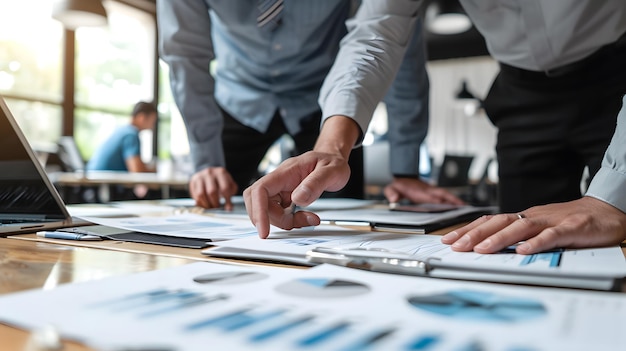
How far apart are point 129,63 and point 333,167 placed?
288 inches

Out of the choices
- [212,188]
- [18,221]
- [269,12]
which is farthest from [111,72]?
[18,221]

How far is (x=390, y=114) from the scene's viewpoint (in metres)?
1.81

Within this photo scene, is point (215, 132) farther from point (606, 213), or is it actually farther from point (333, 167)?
point (606, 213)

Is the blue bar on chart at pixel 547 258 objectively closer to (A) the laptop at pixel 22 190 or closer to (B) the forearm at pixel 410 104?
(A) the laptop at pixel 22 190

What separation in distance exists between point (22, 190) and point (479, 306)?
0.77 metres

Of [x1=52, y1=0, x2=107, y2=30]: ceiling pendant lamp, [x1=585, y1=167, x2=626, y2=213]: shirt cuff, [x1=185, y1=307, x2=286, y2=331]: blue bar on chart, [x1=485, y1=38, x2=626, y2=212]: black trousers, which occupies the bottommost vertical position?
[x1=185, y1=307, x2=286, y2=331]: blue bar on chart

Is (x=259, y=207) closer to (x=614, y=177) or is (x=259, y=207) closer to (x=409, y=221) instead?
(x=409, y=221)

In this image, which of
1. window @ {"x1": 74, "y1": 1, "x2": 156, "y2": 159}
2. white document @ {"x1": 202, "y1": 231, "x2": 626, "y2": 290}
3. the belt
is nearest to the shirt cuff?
white document @ {"x1": 202, "y1": 231, "x2": 626, "y2": 290}

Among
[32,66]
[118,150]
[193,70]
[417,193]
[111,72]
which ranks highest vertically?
[111,72]

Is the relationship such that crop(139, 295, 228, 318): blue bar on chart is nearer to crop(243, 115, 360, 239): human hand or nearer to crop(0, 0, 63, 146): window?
crop(243, 115, 360, 239): human hand

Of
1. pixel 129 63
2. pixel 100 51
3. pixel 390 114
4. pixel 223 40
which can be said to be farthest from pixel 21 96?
pixel 390 114

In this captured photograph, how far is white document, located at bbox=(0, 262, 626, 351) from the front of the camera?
32 cm

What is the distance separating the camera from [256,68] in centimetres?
177

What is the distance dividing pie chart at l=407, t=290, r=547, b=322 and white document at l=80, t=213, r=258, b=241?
1.26ft
